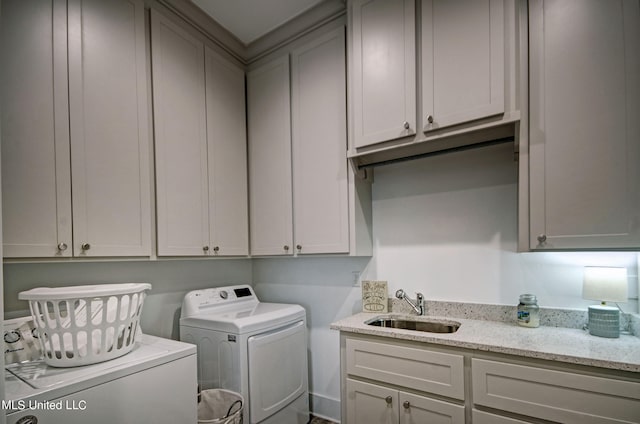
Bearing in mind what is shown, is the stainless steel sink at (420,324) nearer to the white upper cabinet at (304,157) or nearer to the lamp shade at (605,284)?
the white upper cabinet at (304,157)

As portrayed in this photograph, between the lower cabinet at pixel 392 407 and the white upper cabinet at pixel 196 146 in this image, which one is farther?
the white upper cabinet at pixel 196 146

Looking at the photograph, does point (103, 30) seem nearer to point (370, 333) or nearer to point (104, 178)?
point (104, 178)

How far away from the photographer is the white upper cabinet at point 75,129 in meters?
1.41

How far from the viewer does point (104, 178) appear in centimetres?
168

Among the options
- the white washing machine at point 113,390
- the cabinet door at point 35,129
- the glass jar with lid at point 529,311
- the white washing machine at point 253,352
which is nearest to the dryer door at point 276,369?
the white washing machine at point 253,352

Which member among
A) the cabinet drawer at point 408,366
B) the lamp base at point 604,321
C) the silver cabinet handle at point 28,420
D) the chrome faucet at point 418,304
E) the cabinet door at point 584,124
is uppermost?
the cabinet door at point 584,124

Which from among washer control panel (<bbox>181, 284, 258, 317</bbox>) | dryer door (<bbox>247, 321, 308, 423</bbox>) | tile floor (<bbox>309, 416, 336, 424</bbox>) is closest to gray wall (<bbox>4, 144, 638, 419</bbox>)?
tile floor (<bbox>309, 416, 336, 424</bbox>)

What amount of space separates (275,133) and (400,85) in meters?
1.00

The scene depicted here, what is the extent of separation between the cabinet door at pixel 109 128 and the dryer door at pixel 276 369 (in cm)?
88

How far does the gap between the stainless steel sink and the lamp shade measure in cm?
66

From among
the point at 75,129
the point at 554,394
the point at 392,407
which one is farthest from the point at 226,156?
the point at 554,394

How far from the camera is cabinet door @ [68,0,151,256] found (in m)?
1.59

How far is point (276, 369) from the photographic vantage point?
207 cm

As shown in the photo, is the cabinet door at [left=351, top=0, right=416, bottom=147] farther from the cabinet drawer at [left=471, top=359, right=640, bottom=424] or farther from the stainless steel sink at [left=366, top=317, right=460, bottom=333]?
the cabinet drawer at [left=471, top=359, right=640, bottom=424]
